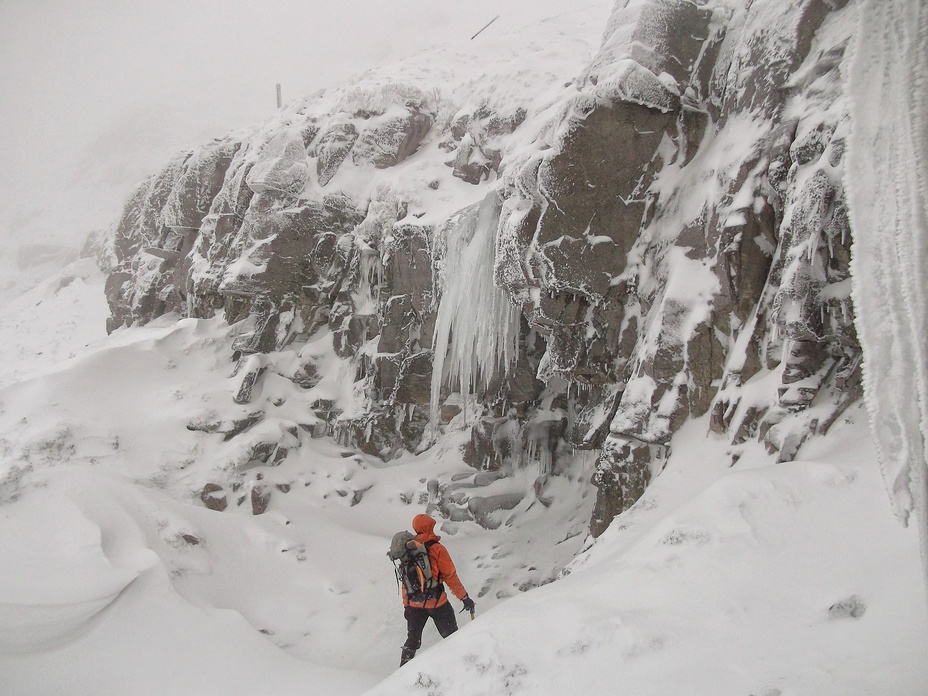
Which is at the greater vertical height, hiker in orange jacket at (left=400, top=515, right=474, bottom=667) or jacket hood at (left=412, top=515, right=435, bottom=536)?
jacket hood at (left=412, top=515, right=435, bottom=536)

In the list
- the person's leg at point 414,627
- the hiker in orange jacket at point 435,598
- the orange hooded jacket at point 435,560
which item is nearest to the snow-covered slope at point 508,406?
the person's leg at point 414,627

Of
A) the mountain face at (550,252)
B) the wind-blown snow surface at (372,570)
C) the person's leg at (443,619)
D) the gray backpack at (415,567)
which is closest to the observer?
the wind-blown snow surface at (372,570)

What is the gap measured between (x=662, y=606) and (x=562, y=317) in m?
4.64

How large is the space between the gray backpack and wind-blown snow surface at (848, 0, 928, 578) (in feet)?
11.5

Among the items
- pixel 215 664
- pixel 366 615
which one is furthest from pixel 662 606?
pixel 366 615

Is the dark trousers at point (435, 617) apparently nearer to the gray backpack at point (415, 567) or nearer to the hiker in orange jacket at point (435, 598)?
the hiker in orange jacket at point (435, 598)

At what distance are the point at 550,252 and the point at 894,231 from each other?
5351 millimetres

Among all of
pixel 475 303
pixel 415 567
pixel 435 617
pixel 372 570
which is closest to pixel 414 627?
pixel 435 617

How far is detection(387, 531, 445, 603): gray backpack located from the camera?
445 cm

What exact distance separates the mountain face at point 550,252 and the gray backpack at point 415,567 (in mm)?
2471

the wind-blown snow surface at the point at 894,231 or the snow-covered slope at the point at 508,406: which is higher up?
the wind-blown snow surface at the point at 894,231

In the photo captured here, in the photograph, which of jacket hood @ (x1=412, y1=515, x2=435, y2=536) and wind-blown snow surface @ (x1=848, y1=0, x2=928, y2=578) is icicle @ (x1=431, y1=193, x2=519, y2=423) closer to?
jacket hood @ (x1=412, y1=515, x2=435, y2=536)

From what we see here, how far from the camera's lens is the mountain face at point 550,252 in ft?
16.3

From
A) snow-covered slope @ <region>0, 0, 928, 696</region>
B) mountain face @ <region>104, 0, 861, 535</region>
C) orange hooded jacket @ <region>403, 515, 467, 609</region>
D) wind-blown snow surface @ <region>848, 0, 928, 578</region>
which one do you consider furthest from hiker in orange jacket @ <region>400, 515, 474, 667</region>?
wind-blown snow surface @ <region>848, 0, 928, 578</region>
